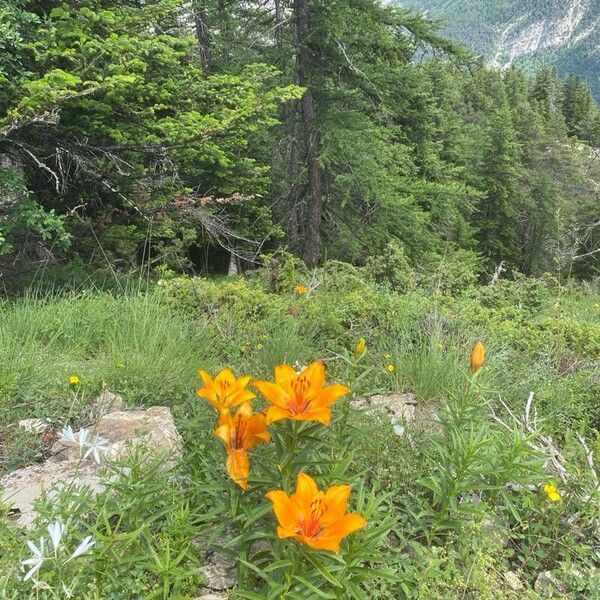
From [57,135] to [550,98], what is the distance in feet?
190

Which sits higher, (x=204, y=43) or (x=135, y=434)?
(x=204, y=43)

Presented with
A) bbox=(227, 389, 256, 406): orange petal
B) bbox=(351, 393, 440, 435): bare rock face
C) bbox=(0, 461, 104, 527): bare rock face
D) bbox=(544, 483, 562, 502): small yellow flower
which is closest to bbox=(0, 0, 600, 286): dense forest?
bbox=(0, 461, 104, 527): bare rock face

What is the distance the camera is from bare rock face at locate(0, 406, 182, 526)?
212 centimetres

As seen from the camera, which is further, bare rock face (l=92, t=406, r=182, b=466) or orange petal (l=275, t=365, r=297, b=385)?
bare rock face (l=92, t=406, r=182, b=466)

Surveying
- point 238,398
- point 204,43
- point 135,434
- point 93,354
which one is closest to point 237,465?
point 238,398

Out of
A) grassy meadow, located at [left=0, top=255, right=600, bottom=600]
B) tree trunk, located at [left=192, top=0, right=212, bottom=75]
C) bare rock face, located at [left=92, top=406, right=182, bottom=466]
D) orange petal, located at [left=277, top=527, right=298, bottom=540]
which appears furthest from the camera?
tree trunk, located at [left=192, top=0, right=212, bottom=75]

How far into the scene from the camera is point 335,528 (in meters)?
1.16

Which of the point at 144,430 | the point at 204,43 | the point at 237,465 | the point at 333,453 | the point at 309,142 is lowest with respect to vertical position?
the point at 144,430

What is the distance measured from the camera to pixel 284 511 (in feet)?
3.86

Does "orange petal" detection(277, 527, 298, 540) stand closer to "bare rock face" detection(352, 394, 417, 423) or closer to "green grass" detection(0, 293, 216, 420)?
"green grass" detection(0, 293, 216, 420)

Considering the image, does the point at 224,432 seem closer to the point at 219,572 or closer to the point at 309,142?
the point at 219,572

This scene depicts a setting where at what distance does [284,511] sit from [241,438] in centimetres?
29

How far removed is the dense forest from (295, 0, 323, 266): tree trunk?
26mm

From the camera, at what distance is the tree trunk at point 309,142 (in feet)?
28.5
